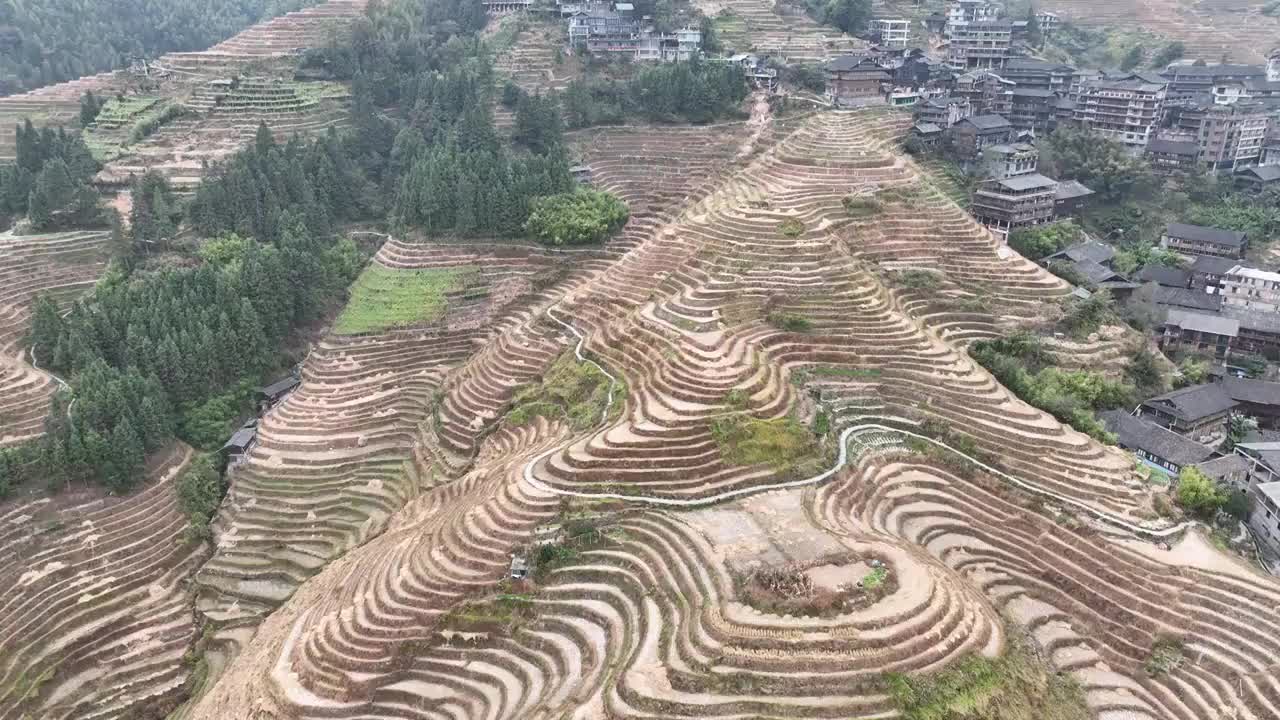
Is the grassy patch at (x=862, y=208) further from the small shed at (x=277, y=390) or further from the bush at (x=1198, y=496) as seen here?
the small shed at (x=277, y=390)

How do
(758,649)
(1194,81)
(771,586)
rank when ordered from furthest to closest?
(1194,81) < (771,586) < (758,649)

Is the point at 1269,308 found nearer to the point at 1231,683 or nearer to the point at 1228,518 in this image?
the point at 1228,518

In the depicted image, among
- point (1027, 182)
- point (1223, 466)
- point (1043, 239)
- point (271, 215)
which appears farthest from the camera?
point (271, 215)

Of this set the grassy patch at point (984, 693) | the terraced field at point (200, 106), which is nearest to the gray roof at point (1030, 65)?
the terraced field at point (200, 106)

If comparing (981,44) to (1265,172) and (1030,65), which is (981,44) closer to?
(1030,65)

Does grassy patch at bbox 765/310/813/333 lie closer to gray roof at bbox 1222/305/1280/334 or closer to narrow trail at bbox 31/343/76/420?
gray roof at bbox 1222/305/1280/334

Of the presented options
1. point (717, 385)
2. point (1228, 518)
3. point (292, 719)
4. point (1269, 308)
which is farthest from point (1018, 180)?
point (292, 719)

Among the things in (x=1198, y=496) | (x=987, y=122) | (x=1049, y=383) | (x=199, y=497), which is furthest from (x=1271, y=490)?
(x=199, y=497)
